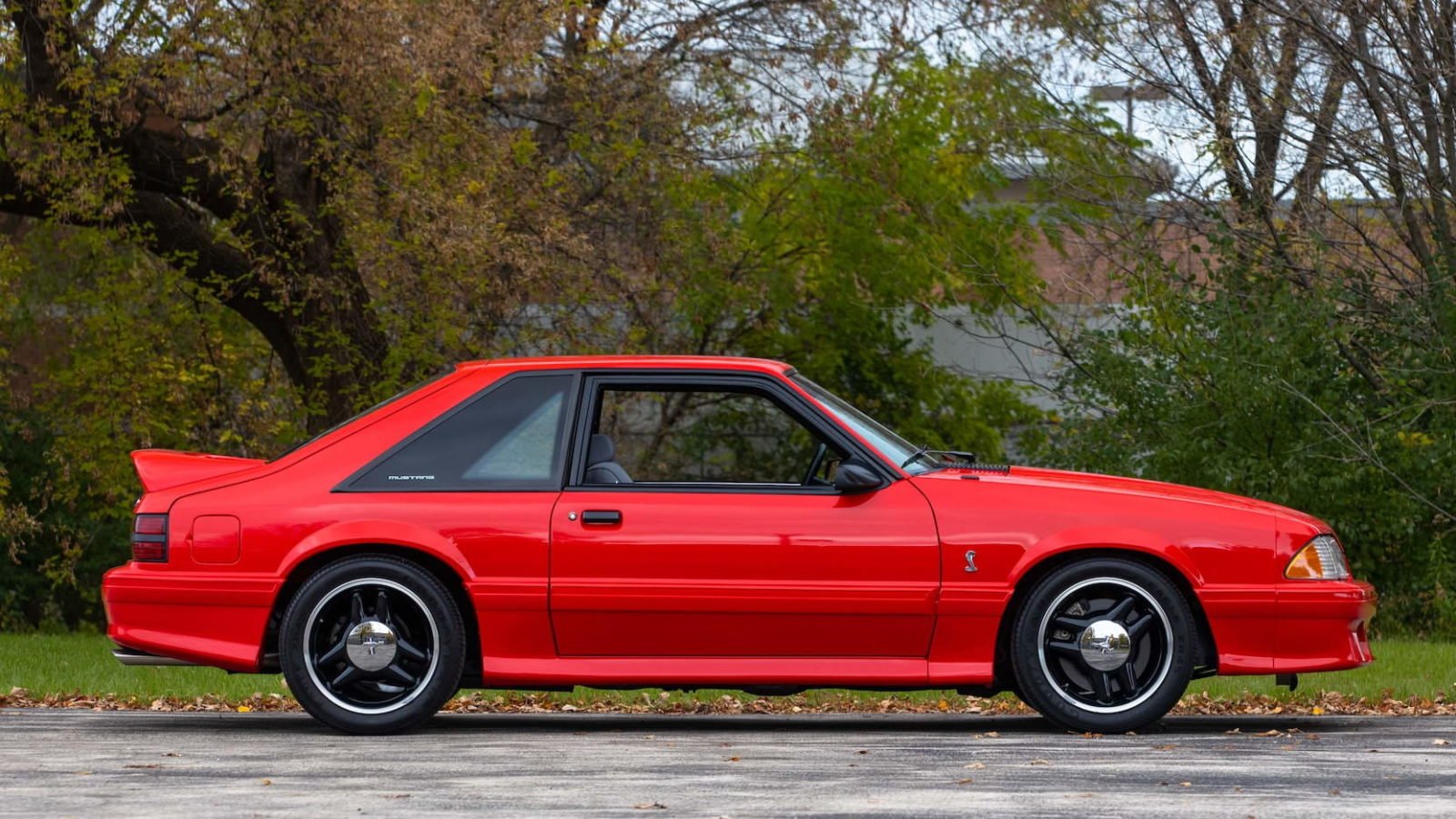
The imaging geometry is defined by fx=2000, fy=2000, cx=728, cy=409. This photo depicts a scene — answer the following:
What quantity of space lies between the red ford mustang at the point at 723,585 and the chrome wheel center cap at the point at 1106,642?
0.04 ft

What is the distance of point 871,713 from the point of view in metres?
9.48

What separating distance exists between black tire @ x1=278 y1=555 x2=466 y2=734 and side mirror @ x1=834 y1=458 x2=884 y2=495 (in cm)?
159

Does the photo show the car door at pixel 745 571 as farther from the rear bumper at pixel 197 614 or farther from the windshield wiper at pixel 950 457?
the rear bumper at pixel 197 614

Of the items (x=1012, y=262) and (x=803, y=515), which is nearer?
(x=803, y=515)

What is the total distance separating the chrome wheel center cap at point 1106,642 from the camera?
25.6 feet

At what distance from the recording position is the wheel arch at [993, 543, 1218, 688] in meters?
7.87

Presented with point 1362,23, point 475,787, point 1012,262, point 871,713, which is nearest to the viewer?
point 475,787

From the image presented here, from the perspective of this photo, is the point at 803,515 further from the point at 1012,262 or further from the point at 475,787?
the point at 1012,262

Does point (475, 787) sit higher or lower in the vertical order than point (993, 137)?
lower

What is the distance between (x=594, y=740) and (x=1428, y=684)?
5.17 metres

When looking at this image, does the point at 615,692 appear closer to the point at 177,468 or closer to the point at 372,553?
the point at 372,553

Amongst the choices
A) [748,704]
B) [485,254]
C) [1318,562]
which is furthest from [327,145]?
[1318,562]

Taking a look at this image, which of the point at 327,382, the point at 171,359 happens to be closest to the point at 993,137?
the point at 327,382

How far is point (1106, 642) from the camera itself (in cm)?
780
